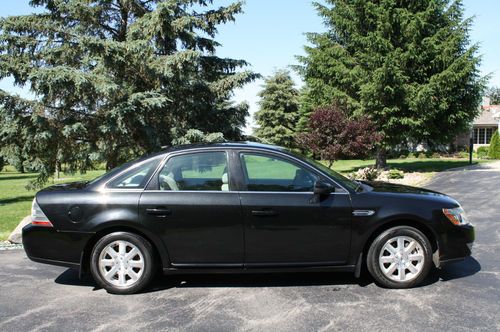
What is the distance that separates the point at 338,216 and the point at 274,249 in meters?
0.75

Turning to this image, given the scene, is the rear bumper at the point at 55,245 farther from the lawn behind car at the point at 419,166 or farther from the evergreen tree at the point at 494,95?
the evergreen tree at the point at 494,95

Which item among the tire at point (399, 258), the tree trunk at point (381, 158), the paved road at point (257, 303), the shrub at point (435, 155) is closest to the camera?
the paved road at point (257, 303)

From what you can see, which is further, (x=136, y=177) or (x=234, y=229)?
(x=136, y=177)

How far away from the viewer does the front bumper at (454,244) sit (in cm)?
472

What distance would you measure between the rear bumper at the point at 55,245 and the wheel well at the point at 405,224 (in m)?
2.93

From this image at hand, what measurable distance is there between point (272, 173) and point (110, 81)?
26.2 feet

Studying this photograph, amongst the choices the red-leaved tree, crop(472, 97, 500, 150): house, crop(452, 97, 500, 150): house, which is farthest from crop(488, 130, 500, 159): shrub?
the red-leaved tree

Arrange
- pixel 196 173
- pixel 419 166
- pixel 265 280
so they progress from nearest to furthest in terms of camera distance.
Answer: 1. pixel 196 173
2. pixel 265 280
3. pixel 419 166

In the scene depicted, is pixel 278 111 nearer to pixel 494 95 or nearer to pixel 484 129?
pixel 484 129

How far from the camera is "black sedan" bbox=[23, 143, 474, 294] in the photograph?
181 inches

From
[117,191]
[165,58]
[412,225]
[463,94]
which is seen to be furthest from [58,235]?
[463,94]

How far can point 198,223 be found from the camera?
4.61 m

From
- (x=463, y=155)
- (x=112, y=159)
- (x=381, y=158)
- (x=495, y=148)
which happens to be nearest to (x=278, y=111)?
(x=463, y=155)

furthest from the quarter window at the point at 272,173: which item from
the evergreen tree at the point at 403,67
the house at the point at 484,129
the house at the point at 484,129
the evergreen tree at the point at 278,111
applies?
the house at the point at 484,129
